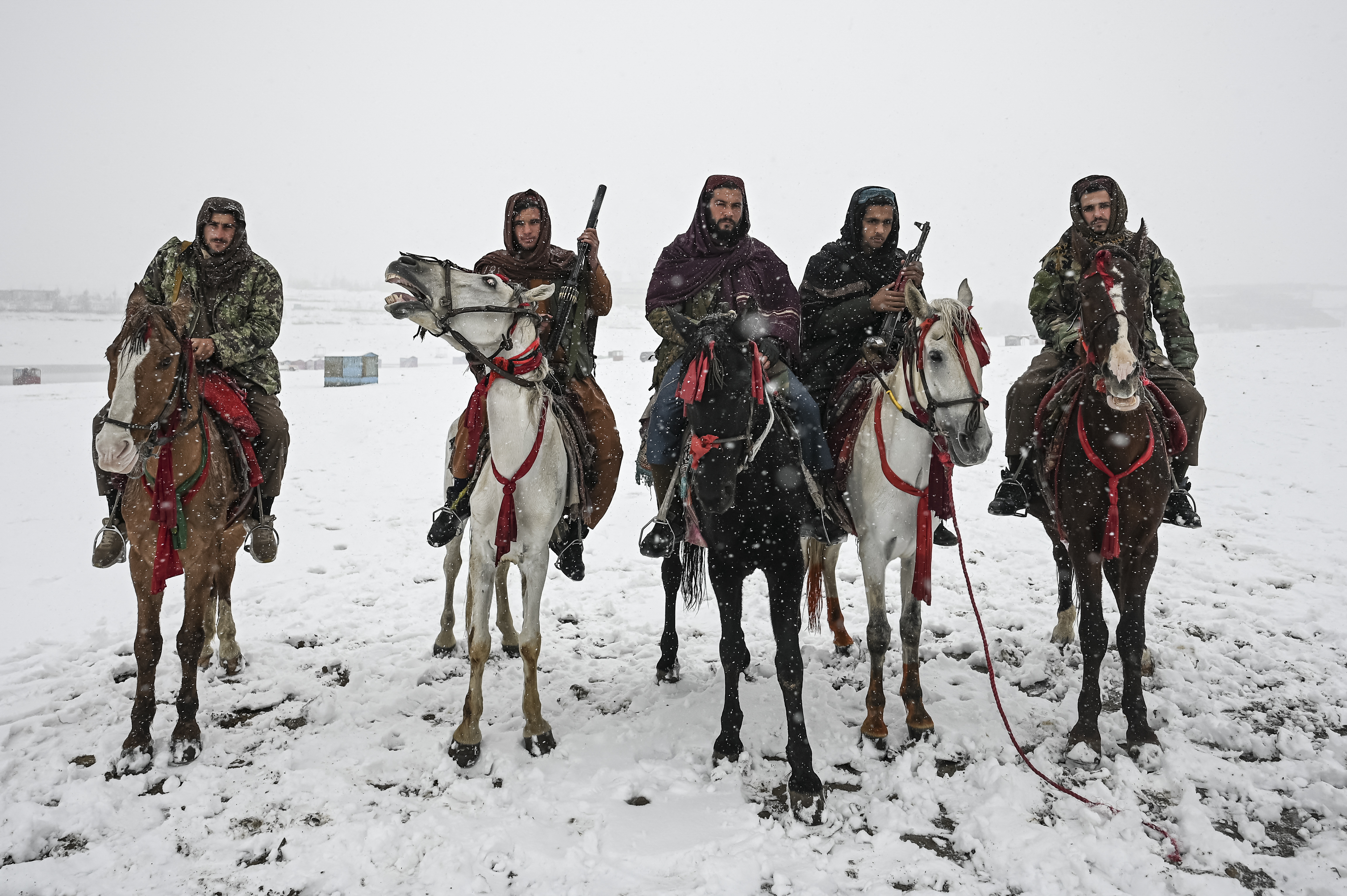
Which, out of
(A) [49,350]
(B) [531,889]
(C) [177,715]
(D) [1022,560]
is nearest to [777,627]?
(B) [531,889]

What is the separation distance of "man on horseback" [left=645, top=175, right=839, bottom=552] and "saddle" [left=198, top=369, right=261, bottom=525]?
8.79 feet

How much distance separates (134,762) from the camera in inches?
148

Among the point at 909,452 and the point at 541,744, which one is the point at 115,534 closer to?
the point at 541,744

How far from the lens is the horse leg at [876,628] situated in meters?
4.12

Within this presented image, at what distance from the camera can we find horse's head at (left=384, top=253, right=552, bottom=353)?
11.8 ft

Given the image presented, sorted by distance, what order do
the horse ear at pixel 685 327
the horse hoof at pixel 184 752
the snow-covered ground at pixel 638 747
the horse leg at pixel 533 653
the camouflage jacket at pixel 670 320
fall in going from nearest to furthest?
the snow-covered ground at pixel 638 747 → the horse ear at pixel 685 327 → the horse hoof at pixel 184 752 → the horse leg at pixel 533 653 → the camouflage jacket at pixel 670 320

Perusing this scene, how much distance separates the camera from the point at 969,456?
3.61m

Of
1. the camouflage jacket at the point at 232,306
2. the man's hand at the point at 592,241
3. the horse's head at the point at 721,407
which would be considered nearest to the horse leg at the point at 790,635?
the horse's head at the point at 721,407

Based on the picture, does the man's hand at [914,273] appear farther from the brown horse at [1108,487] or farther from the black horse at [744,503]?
the black horse at [744,503]

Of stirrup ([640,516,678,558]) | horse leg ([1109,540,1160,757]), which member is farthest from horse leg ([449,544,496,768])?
horse leg ([1109,540,1160,757])

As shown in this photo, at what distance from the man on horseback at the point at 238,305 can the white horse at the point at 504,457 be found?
1661 mm

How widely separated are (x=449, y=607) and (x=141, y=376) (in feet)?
8.99

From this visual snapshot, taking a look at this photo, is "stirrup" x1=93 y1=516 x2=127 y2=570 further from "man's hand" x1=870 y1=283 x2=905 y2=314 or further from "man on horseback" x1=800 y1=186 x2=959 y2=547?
"man's hand" x1=870 y1=283 x2=905 y2=314

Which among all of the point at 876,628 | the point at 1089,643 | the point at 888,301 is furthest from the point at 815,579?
the point at 888,301
